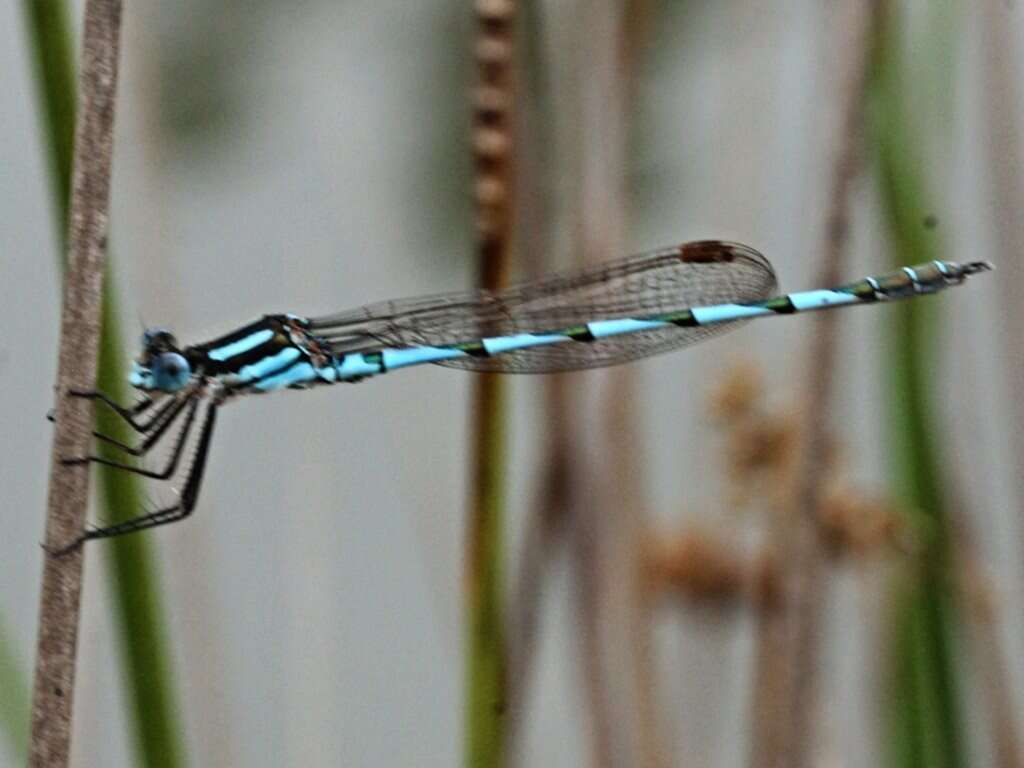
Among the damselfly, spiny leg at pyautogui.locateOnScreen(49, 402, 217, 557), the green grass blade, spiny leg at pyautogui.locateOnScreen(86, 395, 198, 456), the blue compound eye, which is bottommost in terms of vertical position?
the green grass blade

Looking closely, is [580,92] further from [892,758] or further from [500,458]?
[892,758]

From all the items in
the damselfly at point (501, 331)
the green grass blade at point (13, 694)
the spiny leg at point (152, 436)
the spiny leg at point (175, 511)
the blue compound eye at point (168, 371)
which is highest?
the damselfly at point (501, 331)

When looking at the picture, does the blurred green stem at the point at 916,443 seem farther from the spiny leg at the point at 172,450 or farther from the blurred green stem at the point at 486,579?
the spiny leg at the point at 172,450

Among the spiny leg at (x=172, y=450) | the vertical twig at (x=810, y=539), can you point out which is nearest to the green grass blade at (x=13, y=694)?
the spiny leg at (x=172, y=450)

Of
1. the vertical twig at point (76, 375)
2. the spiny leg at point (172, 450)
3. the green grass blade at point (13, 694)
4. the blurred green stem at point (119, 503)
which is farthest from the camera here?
the green grass blade at point (13, 694)

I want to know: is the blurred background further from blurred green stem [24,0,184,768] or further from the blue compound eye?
the blue compound eye

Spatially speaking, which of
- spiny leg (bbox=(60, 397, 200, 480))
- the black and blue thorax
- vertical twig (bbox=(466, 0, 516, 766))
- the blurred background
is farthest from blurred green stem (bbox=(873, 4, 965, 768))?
spiny leg (bbox=(60, 397, 200, 480))

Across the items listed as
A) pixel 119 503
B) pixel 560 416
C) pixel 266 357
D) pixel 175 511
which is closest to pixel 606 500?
pixel 560 416
